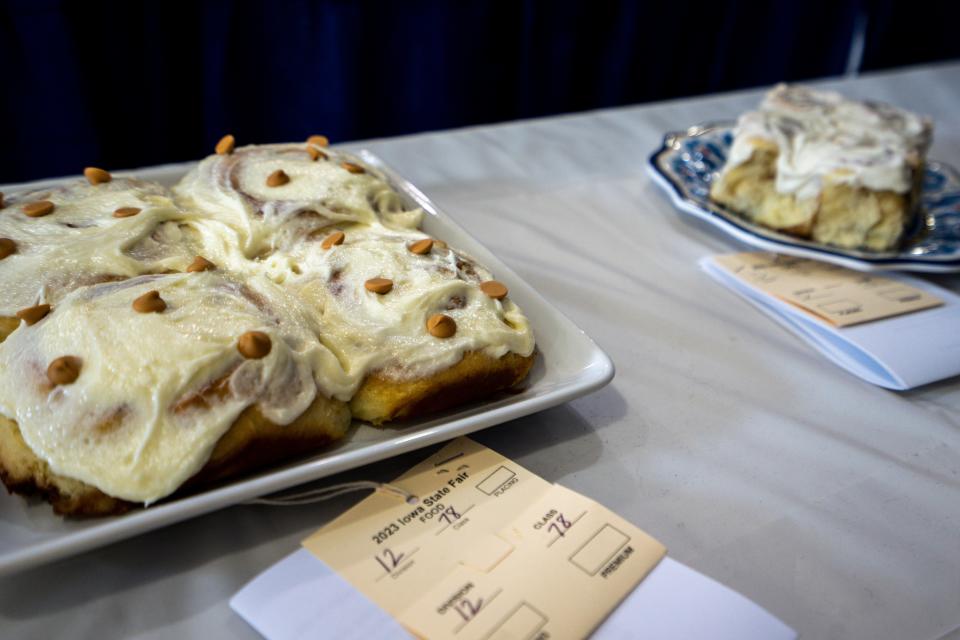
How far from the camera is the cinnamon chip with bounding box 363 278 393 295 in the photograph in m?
0.87

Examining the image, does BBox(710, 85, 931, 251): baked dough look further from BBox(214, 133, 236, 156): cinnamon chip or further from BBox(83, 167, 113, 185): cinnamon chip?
BBox(83, 167, 113, 185): cinnamon chip

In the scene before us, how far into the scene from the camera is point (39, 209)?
0.95m

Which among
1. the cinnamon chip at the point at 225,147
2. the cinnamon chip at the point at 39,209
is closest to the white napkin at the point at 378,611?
the cinnamon chip at the point at 39,209

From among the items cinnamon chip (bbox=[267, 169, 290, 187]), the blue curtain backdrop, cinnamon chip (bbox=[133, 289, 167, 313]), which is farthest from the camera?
the blue curtain backdrop

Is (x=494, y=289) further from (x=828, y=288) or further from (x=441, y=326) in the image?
(x=828, y=288)

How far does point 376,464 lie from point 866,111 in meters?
1.19

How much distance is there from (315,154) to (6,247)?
1.40ft

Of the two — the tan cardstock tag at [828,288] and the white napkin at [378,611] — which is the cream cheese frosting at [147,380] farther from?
the tan cardstock tag at [828,288]

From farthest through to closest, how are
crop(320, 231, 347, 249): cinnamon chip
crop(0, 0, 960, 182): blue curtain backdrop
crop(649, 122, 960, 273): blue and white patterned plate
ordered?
1. crop(0, 0, 960, 182): blue curtain backdrop
2. crop(649, 122, 960, 273): blue and white patterned plate
3. crop(320, 231, 347, 249): cinnamon chip

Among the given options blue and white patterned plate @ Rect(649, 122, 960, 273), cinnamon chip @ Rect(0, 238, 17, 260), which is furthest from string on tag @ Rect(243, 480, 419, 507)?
blue and white patterned plate @ Rect(649, 122, 960, 273)

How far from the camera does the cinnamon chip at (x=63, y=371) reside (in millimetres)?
690

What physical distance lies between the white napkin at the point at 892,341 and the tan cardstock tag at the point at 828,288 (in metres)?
0.01

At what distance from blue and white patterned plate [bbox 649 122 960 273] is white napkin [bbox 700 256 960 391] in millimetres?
79

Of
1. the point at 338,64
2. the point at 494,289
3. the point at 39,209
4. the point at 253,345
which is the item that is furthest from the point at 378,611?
the point at 338,64
